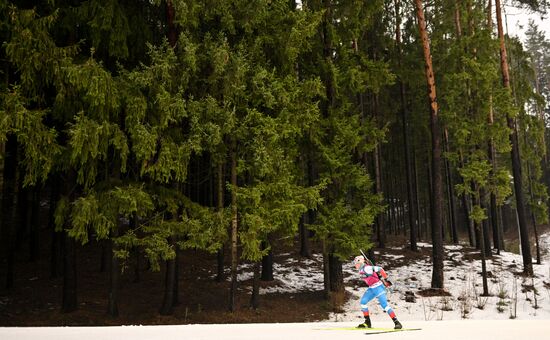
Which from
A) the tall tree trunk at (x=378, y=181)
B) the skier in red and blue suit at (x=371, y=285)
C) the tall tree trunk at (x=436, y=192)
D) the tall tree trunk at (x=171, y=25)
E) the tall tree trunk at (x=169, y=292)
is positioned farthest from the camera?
the tall tree trunk at (x=378, y=181)

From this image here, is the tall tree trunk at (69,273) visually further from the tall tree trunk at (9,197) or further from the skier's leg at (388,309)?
the skier's leg at (388,309)

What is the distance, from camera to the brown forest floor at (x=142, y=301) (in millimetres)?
11859

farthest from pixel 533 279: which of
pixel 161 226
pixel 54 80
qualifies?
pixel 54 80

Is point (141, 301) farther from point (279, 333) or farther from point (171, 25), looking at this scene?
point (171, 25)

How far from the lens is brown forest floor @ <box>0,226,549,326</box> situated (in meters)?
11.9

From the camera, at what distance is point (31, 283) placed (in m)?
16.0

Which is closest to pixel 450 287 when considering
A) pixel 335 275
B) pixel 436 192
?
pixel 436 192

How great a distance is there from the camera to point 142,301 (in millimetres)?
13812

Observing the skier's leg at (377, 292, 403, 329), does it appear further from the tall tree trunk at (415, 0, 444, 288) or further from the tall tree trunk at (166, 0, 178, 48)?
the tall tree trunk at (166, 0, 178, 48)

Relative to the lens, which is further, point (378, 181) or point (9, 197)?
point (9, 197)

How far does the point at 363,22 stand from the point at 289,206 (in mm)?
8699

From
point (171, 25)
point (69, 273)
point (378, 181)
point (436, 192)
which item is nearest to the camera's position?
point (69, 273)

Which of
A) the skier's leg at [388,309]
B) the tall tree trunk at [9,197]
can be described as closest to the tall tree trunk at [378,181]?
the skier's leg at [388,309]

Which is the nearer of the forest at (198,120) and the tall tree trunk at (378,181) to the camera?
the forest at (198,120)
